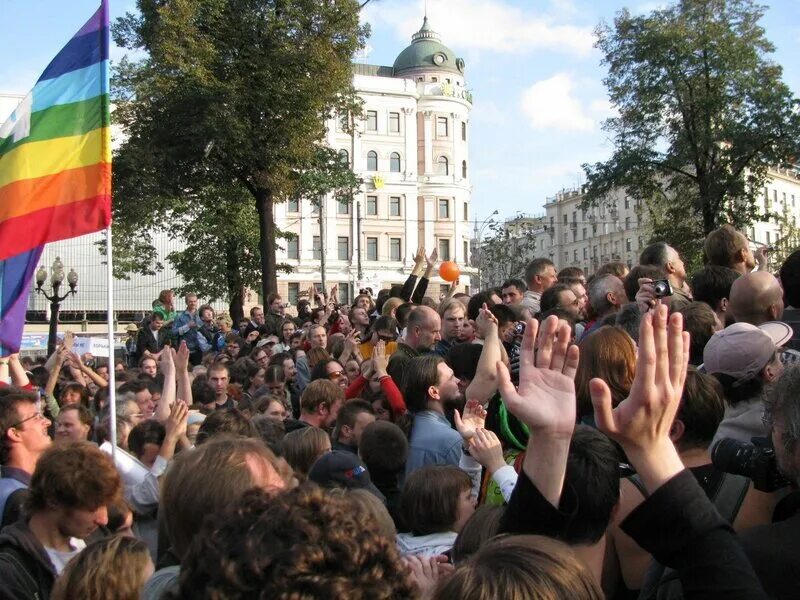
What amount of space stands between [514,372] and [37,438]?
289cm

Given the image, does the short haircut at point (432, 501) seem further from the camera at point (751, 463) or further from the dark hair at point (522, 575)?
the dark hair at point (522, 575)

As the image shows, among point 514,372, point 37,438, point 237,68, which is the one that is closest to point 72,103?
point 37,438

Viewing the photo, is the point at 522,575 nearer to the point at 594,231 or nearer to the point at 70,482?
the point at 70,482

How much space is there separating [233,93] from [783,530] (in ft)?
66.2

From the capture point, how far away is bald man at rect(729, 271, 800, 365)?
4.52 metres

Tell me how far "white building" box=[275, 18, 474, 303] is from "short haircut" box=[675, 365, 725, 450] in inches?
2841

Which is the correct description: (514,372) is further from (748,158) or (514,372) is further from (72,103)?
(748,158)

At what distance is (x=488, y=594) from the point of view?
179 centimetres

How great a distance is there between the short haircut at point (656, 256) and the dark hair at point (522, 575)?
16.3ft

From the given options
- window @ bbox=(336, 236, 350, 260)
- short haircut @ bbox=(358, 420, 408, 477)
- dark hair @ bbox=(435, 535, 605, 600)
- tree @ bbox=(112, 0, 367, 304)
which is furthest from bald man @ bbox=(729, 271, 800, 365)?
window @ bbox=(336, 236, 350, 260)

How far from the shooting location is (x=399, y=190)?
261 feet

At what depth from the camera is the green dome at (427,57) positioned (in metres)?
83.8

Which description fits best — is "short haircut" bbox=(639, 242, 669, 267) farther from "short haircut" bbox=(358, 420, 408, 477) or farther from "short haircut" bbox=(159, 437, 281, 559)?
"short haircut" bbox=(159, 437, 281, 559)

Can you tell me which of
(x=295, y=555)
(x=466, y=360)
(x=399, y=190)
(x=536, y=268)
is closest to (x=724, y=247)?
(x=466, y=360)
